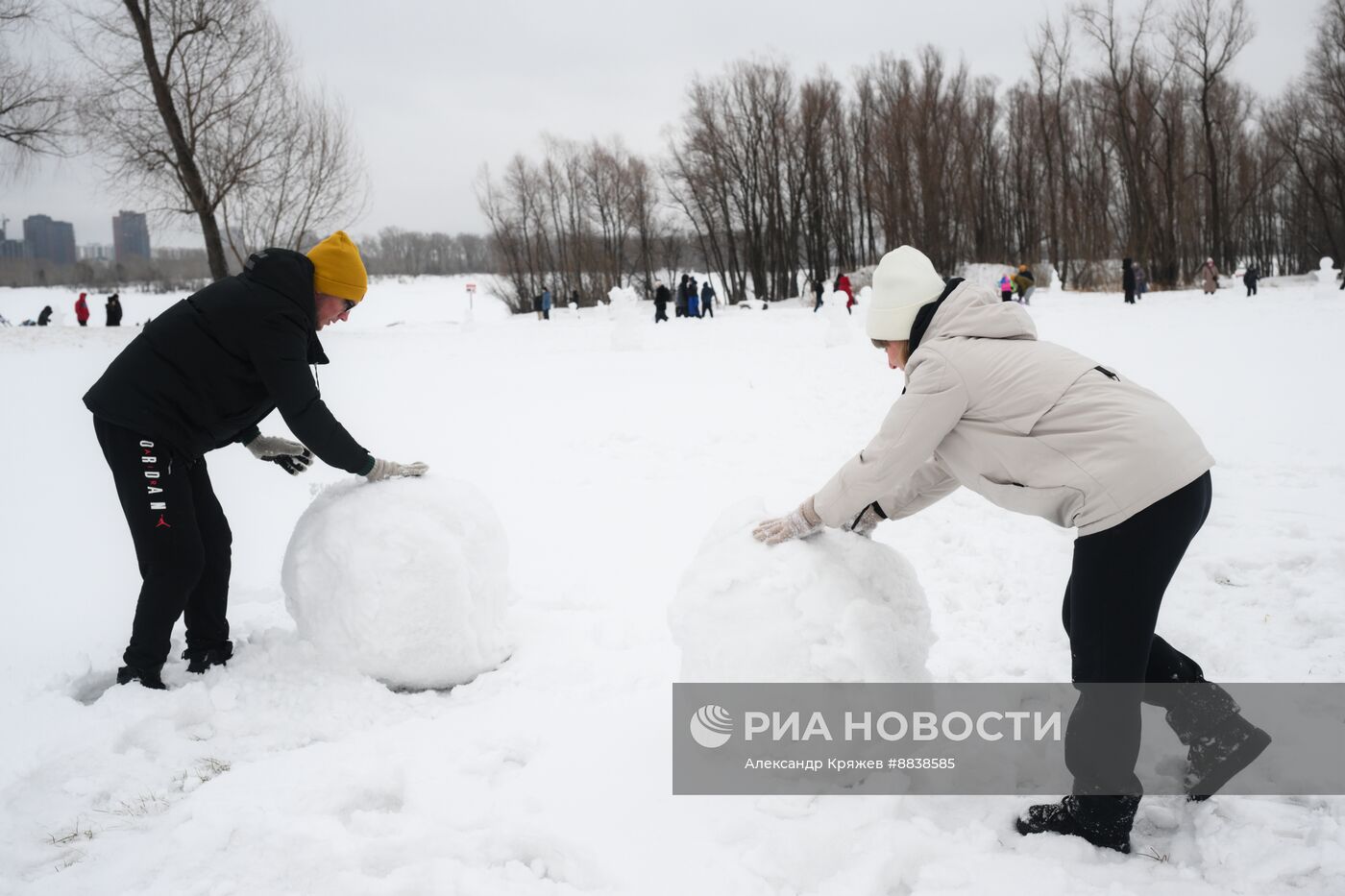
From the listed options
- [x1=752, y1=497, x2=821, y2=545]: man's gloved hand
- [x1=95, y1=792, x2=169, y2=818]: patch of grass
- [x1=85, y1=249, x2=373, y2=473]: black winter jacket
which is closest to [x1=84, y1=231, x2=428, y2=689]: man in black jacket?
[x1=85, y1=249, x2=373, y2=473]: black winter jacket

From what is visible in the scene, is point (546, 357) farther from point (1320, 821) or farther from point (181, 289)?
point (181, 289)

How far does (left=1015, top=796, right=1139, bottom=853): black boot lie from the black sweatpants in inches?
0.8

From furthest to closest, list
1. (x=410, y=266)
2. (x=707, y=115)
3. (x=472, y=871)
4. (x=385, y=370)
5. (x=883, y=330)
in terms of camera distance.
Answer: (x=410, y=266), (x=707, y=115), (x=385, y=370), (x=883, y=330), (x=472, y=871)

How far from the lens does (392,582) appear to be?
3.43 m

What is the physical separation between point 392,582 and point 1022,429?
259cm

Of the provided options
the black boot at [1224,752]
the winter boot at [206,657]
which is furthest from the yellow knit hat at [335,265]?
the black boot at [1224,752]

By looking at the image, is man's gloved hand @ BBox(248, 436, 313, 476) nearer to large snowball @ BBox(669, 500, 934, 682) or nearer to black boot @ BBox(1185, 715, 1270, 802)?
large snowball @ BBox(669, 500, 934, 682)

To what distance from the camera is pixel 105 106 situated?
786 inches

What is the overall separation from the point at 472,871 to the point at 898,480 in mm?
1733

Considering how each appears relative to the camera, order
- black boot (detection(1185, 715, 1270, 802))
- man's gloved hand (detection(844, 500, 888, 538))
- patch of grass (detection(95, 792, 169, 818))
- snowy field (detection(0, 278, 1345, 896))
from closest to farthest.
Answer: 1. snowy field (detection(0, 278, 1345, 896))
2. black boot (detection(1185, 715, 1270, 802))
3. patch of grass (detection(95, 792, 169, 818))
4. man's gloved hand (detection(844, 500, 888, 538))

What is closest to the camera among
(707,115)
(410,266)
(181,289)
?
(707,115)

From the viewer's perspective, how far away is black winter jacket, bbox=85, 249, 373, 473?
3.28 m

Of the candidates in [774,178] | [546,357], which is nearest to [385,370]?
[546,357]
